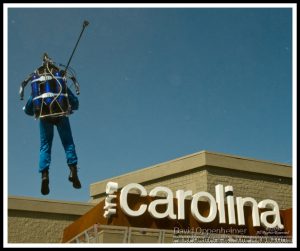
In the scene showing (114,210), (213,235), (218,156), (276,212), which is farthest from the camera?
(218,156)

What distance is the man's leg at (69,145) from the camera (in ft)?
78.6

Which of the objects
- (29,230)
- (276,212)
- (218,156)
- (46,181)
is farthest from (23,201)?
(276,212)

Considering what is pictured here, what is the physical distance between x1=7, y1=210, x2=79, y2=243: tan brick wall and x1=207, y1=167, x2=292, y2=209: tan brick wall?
29.5 feet

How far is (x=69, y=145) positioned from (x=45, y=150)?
1.17m

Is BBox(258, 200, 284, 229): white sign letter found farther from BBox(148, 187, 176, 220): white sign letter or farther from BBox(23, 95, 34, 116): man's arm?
BBox(23, 95, 34, 116): man's arm

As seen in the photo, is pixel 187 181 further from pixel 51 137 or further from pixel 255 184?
pixel 51 137

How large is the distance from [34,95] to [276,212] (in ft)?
42.2

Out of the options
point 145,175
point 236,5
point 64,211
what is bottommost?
point 64,211

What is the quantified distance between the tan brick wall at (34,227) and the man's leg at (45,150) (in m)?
4.04

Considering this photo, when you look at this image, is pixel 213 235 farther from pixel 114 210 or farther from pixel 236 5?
pixel 236 5

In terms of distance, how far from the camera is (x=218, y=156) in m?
26.6

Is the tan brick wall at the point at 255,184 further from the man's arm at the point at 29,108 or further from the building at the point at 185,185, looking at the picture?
the man's arm at the point at 29,108

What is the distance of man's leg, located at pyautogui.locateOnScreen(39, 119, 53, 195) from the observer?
930 inches

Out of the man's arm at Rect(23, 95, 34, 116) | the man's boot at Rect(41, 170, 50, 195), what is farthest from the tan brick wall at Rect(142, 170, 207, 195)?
the man's arm at Rect(23, 95, 34, 116)
